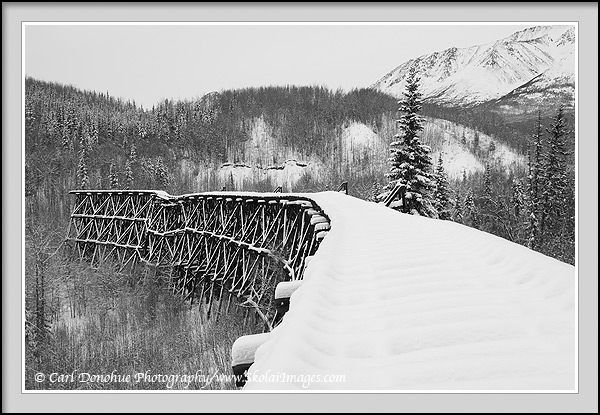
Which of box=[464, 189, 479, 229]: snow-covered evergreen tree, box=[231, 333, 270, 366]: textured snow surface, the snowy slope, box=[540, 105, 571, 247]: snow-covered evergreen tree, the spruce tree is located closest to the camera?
box=[231, 333, 270, 366]: textured snow surface

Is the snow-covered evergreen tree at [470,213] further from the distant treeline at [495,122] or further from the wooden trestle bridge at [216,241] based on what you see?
the distant treeline at [495,122]

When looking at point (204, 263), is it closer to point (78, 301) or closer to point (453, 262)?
point (78, 301)

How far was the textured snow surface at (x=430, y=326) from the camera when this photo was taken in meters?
1.75

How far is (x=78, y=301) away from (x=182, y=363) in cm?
1202

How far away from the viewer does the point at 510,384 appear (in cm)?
170

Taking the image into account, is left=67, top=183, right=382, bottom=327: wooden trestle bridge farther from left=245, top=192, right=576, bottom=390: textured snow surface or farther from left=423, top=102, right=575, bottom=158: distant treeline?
left=423, top=102, right=575, bottom=158: distant treeline

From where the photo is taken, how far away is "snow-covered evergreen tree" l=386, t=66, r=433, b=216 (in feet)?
54.0

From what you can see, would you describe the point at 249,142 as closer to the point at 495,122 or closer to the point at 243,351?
the point at 495,122

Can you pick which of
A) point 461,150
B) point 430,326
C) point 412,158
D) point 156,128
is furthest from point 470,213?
point 156,128

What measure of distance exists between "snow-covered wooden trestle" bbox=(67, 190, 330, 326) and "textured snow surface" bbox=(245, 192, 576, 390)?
23.0ft

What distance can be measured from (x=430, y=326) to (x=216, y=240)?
1798 cm

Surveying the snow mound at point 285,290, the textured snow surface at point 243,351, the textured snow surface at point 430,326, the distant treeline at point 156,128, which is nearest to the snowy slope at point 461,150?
the distant treeline at point 156,128

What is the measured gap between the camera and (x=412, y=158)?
54.7 ft

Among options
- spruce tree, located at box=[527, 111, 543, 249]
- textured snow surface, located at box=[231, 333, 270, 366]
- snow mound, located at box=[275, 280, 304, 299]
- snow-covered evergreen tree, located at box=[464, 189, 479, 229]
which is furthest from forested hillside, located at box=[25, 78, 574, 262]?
textured snow surface, located at box=[231, 333, 270, 366]
